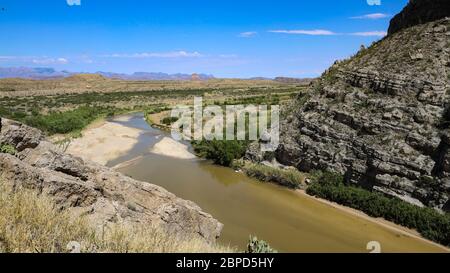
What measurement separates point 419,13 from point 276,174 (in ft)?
66.9

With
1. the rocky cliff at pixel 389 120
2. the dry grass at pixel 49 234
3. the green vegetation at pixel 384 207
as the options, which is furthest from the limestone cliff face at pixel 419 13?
the dry grass at pixel 49 234

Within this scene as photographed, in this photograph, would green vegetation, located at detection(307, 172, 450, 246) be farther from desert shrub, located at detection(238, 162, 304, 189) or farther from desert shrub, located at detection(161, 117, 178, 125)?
desert shrub, located at detection(161, 117, 178, 125)

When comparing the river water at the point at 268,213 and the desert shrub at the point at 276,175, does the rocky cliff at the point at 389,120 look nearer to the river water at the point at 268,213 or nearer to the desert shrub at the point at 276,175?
the desert shrub at the point at 276,175

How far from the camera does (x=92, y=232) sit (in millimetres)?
6441

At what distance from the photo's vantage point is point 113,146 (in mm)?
42000

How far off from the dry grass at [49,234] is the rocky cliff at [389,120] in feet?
70.2

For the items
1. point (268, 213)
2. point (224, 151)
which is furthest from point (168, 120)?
point (268, 213)

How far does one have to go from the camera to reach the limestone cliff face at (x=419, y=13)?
106 ft

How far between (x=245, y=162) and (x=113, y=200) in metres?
25.0

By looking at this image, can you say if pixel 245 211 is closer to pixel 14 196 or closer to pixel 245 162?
pixel 245 162

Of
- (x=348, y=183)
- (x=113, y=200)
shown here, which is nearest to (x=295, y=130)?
(x=348, y=183)

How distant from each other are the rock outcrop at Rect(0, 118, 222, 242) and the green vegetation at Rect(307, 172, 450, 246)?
47.7 ft

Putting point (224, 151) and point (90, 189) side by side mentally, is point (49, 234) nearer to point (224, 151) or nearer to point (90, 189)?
point (90, 189)

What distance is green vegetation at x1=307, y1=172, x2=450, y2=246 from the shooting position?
20594 mm
